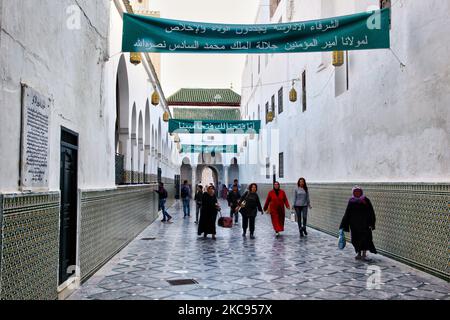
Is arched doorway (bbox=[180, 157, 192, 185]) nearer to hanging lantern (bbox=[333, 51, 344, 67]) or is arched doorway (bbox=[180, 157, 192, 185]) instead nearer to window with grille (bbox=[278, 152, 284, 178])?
window with grille (bbox=[278, 152, 284, 178])

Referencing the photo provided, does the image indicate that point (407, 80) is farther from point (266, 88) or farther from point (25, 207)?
point (266, 88)

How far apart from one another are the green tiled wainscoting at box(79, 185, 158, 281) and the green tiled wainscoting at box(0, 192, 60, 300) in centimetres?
125

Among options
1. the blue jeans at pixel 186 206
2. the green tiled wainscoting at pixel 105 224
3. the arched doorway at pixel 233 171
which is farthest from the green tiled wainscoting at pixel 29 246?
the arched doorway at pixel 233 171

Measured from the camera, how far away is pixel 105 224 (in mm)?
7344

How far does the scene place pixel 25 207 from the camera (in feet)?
12.7

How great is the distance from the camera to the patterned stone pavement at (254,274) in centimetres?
536

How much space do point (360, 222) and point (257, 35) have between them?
146 inches

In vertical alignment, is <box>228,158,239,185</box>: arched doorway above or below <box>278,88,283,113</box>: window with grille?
below

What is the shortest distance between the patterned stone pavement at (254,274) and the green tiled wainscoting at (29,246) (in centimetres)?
89

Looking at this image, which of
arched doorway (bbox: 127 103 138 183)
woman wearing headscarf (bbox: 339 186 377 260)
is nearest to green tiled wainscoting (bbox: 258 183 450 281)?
woman wearing headscarf (bbox: 339 186 377 260)

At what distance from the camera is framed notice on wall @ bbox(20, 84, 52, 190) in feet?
12.8

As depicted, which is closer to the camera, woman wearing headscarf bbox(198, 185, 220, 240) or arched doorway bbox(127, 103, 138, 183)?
woman wearing headscarf bbox(198, 185, 220, 240)
